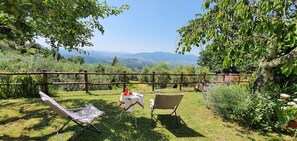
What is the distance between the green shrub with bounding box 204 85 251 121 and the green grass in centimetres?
24

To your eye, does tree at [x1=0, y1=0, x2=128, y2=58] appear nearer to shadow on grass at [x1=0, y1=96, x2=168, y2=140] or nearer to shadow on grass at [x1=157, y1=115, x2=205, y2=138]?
shadow on grass at [x1=0, y1=96, x2=168, y2=140]

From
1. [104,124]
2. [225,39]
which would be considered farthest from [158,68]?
[225,39]

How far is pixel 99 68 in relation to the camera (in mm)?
16094

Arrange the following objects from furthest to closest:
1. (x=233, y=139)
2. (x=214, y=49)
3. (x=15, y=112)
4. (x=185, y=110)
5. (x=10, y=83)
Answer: (x=10, y=83), (x=185, y=110), (x=15, y=112), (x=233, y=139), (x=214, y=49)

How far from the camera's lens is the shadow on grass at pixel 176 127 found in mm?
3992

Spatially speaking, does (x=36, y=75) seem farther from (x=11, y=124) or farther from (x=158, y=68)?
(x=158, y=68)

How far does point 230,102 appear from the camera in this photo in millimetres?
4926

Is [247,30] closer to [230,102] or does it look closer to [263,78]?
[230,102]

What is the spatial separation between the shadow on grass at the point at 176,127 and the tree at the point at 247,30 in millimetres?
1956

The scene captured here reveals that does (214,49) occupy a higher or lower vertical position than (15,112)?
higher

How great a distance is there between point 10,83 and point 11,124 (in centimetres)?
277

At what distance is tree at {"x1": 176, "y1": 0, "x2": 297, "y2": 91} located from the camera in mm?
1646

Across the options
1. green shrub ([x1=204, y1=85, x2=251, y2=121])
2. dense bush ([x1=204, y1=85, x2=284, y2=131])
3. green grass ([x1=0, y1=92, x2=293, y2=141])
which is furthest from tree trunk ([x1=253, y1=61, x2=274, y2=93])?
green grass ([x1=0, y1=92, x2=293, y2=141])

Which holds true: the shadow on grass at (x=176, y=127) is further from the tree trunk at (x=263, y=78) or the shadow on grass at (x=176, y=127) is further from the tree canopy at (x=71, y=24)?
the tree canopy at (x=71, y=24)
